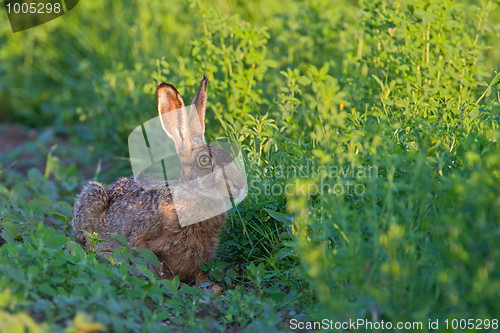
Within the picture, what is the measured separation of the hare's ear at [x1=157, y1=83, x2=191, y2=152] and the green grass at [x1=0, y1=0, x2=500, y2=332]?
0.44 metres

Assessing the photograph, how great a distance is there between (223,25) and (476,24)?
231 cm

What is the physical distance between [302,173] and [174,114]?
1126 millimetres

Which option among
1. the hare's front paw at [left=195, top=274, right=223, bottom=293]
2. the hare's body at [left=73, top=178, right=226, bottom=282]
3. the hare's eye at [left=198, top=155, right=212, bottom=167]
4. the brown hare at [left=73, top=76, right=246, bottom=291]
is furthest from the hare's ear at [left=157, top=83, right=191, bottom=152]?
the hare's front paw at [left=195, top=274, right=223, bottom=293]

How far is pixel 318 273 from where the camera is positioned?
3.08 m

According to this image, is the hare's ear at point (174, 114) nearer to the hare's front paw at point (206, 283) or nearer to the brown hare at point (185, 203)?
the brown hare at point (185, 203)

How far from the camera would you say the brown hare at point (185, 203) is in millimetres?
4668

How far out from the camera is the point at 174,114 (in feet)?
15.9

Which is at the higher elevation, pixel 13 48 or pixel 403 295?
pixel 13 48

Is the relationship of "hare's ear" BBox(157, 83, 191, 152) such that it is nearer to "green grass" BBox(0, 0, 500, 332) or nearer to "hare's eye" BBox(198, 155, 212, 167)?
"hare's eye" BBox(198, 155, 212, 167)

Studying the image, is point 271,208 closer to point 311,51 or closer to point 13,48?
point 311,51

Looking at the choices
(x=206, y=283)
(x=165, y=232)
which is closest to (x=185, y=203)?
(x=165, y=232)

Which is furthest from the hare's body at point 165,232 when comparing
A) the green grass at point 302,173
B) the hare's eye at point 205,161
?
the hare's eye at point 205,161

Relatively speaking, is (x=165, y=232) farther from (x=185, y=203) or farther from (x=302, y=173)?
(x=302, y=173)

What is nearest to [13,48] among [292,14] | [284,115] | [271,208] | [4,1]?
[4,1]
